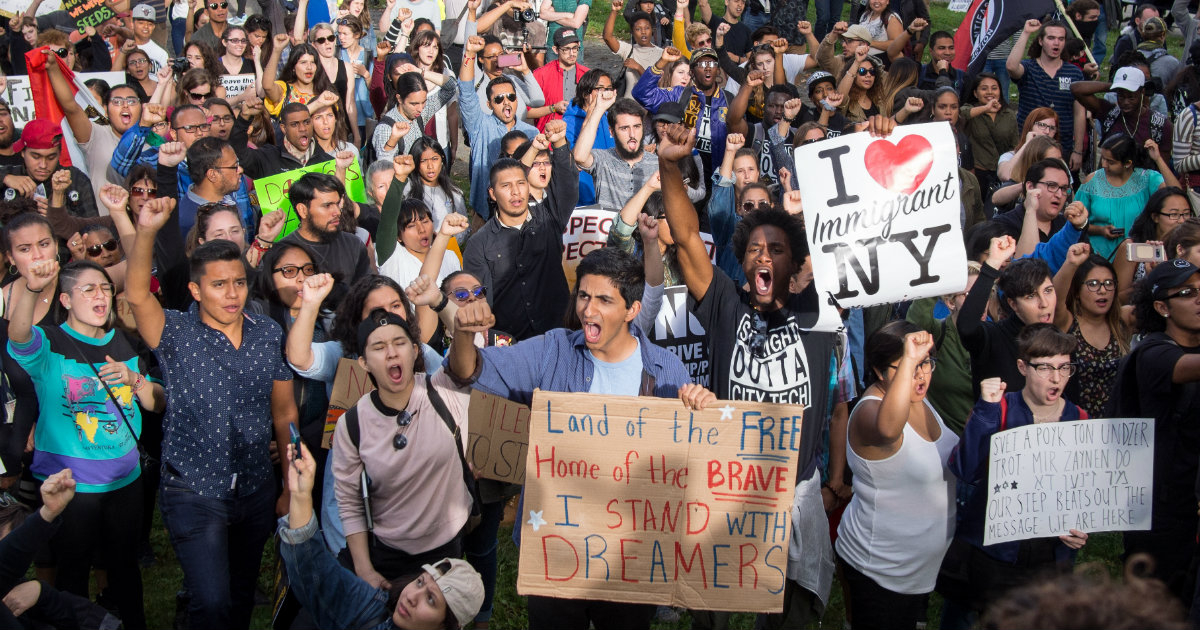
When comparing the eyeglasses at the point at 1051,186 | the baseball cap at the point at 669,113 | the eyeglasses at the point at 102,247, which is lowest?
the eyeglasses at the point at 102,247

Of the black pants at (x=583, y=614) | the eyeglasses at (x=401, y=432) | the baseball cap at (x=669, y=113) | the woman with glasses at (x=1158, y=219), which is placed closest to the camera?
the black pants at (x=583, y=614)

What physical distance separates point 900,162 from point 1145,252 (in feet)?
6.84

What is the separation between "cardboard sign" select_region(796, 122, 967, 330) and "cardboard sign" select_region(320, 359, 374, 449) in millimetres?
2107

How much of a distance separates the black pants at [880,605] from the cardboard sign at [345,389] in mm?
2316

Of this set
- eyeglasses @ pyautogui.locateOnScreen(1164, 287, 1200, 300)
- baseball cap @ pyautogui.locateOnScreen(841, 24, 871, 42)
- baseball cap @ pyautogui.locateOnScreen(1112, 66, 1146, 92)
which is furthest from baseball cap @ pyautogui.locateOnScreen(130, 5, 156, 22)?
eyeglasses @ pyautogui.locateOnScreen(1164, 287, 1200, 300)

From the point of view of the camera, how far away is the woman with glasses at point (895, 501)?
4.62m

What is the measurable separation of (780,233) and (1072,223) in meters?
2.92

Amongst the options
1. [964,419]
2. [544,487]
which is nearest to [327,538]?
[544,487]

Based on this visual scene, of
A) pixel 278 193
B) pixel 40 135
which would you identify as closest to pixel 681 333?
pixel 278 193

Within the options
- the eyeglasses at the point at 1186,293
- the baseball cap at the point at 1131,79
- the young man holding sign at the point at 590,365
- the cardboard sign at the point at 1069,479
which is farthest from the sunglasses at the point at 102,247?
the baseball cap at the point at 1131,79

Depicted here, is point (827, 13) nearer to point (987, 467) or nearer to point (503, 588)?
point (503, 588)

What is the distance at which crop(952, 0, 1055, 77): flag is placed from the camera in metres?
11.2

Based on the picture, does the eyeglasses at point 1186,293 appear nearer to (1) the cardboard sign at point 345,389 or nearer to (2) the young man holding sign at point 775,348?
(2) the young man holding sign at point 775,348

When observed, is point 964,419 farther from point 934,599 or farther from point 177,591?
point 177,591
